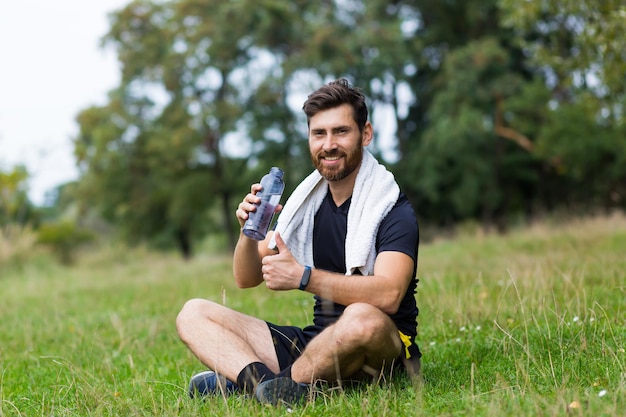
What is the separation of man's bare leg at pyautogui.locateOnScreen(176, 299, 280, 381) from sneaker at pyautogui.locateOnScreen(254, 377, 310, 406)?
0.22 m

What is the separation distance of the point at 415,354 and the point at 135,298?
6370 mm

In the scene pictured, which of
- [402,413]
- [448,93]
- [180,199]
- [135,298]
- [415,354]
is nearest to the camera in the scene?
[402,413]

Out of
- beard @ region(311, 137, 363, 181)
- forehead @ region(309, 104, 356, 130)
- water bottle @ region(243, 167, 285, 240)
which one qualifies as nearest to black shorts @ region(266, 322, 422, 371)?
water bottle @ region(243, 167, 285, 240)

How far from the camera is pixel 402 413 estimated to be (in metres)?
3.01

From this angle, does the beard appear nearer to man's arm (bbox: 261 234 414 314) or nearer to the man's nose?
the man's nose

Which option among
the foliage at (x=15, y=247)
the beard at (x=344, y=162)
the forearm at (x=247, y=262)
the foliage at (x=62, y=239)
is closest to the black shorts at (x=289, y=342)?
the forearm at (x=247, y=262)

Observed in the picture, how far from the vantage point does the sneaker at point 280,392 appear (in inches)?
125

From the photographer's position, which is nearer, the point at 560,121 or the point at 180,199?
the point at 560,121

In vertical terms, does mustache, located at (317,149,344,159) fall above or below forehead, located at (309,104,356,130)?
below

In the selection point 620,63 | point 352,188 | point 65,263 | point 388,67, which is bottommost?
point 65,263

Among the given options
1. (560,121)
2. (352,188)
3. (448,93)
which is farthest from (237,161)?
(352,188)

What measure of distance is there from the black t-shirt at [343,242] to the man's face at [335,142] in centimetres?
22

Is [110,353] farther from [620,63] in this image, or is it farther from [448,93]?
[448,93]

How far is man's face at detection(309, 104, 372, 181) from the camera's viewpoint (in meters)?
3.51
